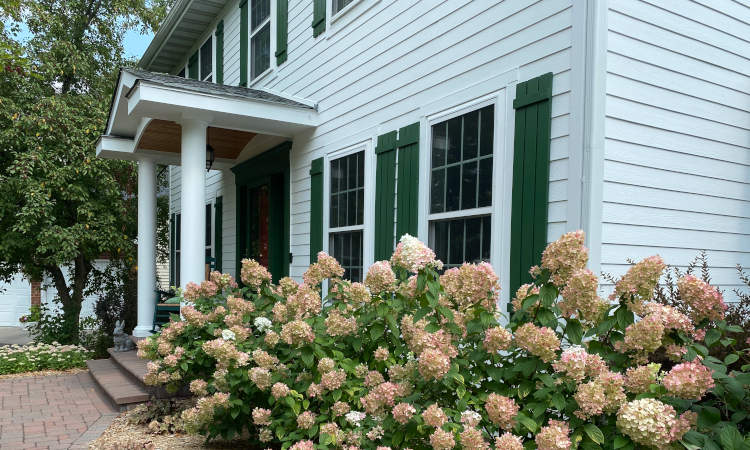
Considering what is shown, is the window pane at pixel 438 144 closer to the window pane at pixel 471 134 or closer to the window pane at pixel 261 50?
the window pane at pixel 471 134

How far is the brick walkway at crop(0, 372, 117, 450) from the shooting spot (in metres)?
4.29

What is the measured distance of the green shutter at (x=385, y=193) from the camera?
487 cm

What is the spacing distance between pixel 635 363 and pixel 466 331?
68 centimetres

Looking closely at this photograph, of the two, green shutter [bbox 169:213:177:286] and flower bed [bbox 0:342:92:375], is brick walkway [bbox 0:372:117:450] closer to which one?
flower bed [bbox 0:342:92:375]

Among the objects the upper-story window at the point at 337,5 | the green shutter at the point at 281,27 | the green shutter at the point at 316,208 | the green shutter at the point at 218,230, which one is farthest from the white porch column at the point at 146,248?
the upper-story window at the point at 337,5

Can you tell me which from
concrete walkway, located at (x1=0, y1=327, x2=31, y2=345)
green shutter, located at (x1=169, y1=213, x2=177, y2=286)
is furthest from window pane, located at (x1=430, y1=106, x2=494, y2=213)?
concrete walkway, located at (x1=0, y1=327, x2=31, y2=345)

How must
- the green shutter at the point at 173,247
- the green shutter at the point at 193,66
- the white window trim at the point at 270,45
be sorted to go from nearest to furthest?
the white window trim at the point at 270,45 → the green shutter at the point at 193,66 → the green shutter at the point at 173,247

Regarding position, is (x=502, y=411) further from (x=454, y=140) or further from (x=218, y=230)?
(x=218, y=230)

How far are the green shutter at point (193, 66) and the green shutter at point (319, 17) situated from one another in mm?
5204

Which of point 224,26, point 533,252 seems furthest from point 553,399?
point 224,26

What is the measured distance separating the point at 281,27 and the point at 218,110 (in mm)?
1971

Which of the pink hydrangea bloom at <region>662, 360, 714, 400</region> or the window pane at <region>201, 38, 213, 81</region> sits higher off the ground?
the window pane at <region>201, 38, 213, 81</region>

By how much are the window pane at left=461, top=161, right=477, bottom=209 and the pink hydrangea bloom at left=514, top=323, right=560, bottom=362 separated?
6.80 feet

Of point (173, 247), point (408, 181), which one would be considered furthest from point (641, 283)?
point (173, 247)
